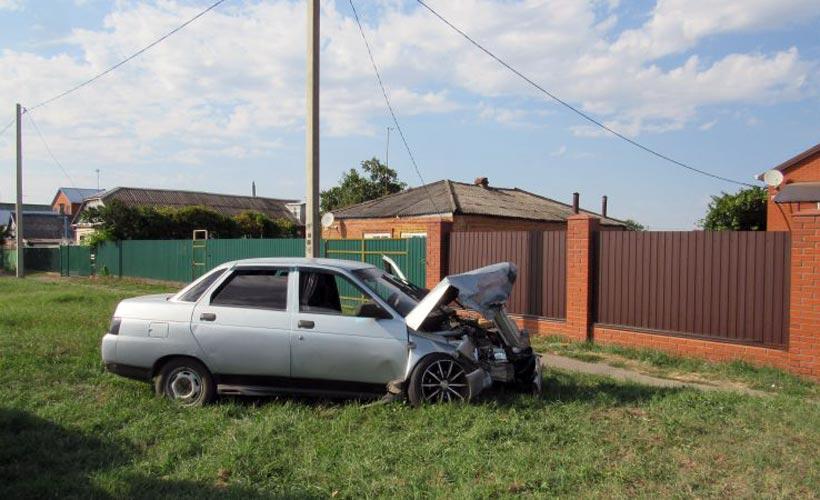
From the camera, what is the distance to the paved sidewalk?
26.2 feet

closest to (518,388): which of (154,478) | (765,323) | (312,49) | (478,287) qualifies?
(478,287)

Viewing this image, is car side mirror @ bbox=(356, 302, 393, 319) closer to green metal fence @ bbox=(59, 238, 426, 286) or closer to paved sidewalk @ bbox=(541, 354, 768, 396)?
paved sidewalk @ bbox=(541, 354, 768, 396)

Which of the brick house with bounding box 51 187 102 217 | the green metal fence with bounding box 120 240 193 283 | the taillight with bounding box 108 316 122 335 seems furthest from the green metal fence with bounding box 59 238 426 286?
the brick house with bounding box 51 187 102 217

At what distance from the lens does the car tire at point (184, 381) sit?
6598mm

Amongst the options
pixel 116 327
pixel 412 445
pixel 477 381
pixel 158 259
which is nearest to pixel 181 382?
pixel 116 327

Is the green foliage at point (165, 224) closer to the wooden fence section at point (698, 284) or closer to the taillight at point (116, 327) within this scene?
the taillight at point (116, 327)

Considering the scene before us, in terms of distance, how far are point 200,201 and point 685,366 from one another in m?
49.8

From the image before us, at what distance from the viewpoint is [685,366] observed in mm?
9203

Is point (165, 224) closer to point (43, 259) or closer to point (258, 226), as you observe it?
point (258, 226)

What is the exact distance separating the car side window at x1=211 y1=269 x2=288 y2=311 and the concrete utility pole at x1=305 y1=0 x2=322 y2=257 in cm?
383

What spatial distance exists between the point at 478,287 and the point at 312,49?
618cm

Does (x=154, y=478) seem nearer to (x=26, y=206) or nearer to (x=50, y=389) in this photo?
(x=50, y=389)

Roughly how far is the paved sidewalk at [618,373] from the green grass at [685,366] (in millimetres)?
239

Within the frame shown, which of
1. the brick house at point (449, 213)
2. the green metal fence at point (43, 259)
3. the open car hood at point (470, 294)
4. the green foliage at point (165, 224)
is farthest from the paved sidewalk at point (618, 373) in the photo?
the green metal fence at point (43, 259)
